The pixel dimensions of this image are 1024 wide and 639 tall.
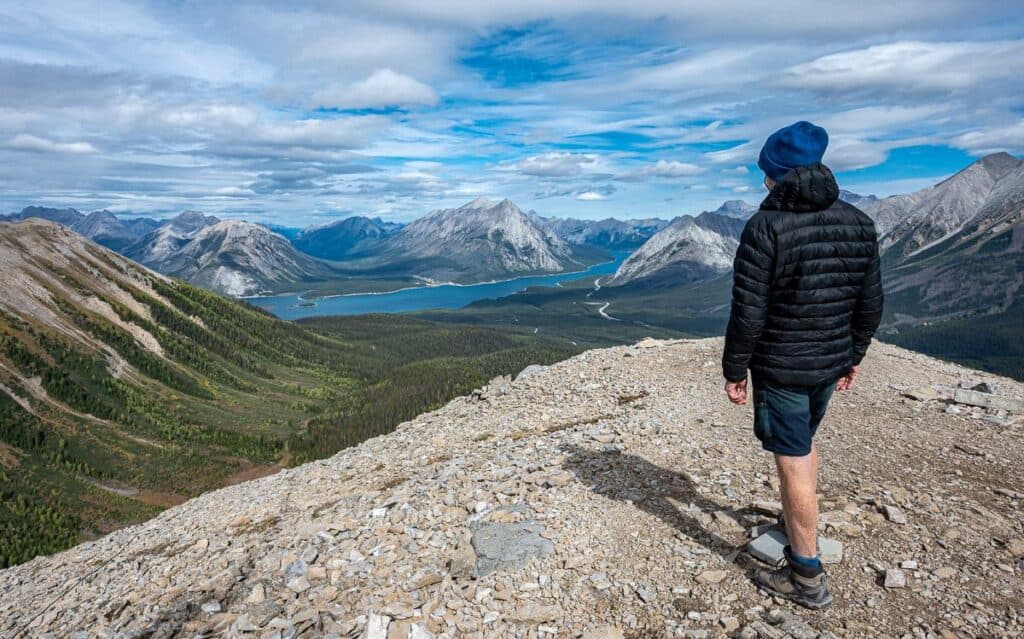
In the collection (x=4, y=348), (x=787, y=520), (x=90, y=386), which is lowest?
(x=90, y=386)

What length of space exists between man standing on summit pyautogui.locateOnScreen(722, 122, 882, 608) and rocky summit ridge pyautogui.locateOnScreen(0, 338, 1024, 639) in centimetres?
103

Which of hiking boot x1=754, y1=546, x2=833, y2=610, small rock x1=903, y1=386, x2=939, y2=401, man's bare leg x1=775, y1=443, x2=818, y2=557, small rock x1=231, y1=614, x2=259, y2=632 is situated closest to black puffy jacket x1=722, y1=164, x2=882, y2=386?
man's bare leg x1=775, y1=443, x2=818, y2=557

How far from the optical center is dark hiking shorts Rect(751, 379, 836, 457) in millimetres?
6777

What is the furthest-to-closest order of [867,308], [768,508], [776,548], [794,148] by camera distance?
[768,508]
[776,548]
[867,308]
[794,148]

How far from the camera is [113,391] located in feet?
349

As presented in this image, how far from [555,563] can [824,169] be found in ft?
21.3

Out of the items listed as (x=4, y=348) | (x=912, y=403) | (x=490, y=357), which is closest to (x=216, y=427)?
(x=4, y=348)

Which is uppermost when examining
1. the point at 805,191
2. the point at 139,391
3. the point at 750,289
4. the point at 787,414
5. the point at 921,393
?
the point at 805,191

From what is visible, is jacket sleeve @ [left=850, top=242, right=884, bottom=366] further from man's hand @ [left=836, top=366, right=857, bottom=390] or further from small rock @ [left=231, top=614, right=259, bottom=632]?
small rock @ [left=231, top=614, right=259, bottom=632]

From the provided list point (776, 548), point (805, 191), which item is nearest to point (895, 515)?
point (776, 548)

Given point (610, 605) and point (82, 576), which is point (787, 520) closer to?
point (610, 605)

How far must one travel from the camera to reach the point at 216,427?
4208 inches

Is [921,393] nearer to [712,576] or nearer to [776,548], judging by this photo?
[776,548]

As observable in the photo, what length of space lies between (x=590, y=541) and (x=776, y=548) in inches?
106
